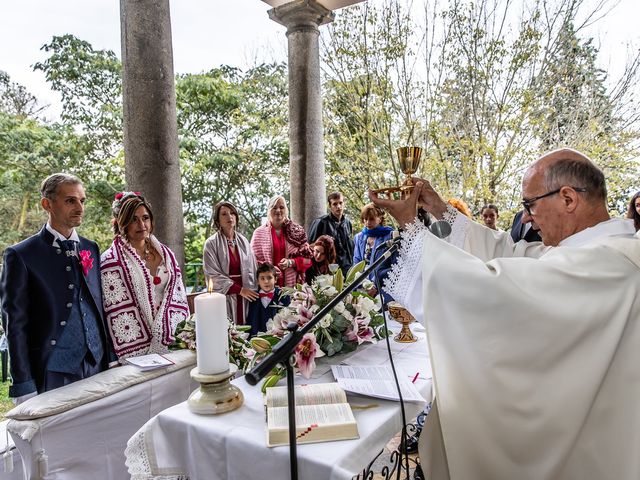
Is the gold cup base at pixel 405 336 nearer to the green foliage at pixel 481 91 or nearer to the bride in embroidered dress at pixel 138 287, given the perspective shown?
the bride in embroidered dress at pixel 138 287

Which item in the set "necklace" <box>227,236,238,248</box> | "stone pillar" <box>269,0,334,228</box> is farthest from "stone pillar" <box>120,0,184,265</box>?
"stone pillar" <box>269,0,334,228</box>

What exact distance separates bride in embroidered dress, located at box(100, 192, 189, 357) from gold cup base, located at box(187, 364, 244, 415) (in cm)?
156

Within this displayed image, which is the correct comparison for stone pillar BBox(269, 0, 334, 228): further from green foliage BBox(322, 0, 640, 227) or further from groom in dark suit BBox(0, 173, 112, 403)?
groom in dark suit BBox(0, 173, 112, 403)

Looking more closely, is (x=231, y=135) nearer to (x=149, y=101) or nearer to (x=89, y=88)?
(x=89, y=88)

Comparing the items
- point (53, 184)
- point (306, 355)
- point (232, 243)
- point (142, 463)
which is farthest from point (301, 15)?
point (142, 463)

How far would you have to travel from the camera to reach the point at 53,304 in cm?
241

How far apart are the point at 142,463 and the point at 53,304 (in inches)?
55.2

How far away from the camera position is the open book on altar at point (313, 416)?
122cm

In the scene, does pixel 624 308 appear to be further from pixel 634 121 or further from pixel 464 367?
pixel 634 121

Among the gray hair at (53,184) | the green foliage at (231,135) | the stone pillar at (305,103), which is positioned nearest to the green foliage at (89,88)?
the green foliage at (231,135)

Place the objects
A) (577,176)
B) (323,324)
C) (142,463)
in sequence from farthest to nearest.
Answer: (323,324) → (577,176) → (142,463)

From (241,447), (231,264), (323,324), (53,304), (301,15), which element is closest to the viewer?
Answer: (241,447)

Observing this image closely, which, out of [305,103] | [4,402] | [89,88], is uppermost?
[89,88]

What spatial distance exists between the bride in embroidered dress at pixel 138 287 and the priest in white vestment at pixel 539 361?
1980mm
